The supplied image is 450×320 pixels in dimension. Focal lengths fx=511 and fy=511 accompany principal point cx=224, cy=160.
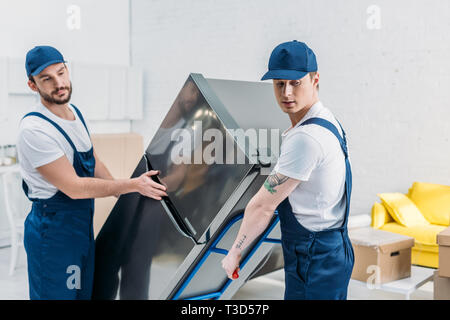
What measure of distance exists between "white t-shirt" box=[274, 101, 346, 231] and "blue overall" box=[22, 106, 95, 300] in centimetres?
94

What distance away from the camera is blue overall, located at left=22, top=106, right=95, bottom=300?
195cm

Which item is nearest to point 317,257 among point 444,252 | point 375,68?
point 444,252

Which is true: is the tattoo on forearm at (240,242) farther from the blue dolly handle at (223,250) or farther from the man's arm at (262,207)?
the blue dolly handle at (223,250)

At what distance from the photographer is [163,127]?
6.21 feet

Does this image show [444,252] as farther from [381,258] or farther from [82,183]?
[82,183]

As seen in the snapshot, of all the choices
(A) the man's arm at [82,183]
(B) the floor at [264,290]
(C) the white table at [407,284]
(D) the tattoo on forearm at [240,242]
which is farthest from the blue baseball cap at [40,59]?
(B) the floor at [264,290]

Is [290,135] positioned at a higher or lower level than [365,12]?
lower

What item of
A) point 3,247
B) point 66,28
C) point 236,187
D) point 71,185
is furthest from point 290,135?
point 66,28

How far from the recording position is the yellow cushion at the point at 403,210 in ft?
15.1

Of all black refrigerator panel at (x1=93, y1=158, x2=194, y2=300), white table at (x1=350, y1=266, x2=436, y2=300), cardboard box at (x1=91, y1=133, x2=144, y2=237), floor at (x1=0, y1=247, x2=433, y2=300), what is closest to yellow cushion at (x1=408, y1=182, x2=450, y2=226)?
floor at (x1=0, y1=247, x2=433, y2=300)

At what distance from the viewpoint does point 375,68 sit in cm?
507
